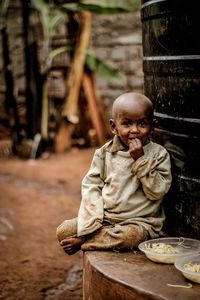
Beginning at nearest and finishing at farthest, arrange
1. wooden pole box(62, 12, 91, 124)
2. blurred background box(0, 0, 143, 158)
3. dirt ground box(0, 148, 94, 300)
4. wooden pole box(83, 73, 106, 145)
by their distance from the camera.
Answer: dirt ground box(0, 148, 94, 300) → wooden pole box(62, 12, 91, 124) → blurred background box(0, 0, 143, 158) → wooden pole box(83, 73, 106, 145)

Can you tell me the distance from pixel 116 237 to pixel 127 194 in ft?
0.77

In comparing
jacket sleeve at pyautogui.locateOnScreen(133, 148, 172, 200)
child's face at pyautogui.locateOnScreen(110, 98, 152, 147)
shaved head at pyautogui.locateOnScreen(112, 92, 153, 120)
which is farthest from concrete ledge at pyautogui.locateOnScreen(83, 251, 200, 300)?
shaved head at pyautogui.locateOnScreen(112, 92, 153, 120)

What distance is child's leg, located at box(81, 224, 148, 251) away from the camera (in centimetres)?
256

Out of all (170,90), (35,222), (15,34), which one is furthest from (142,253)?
(15,34)

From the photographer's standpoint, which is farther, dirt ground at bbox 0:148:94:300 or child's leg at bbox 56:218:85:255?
dirt ground at bbox 0:148:94:300

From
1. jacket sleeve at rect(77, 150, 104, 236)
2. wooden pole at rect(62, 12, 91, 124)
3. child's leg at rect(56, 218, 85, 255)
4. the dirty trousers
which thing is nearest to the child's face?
jacket sleeve at rect(77, 150, 104, 236)

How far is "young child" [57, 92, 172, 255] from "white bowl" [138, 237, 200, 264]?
7 cm

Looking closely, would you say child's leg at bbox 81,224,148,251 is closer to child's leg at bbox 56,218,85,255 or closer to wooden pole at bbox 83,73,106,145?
child's leg at bbox 56,218,85,255

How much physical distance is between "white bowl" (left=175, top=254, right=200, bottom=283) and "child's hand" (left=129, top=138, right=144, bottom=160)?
0.55m

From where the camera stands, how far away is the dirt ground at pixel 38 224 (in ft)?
11.3

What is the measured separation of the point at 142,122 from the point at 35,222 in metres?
Answer: 2.58

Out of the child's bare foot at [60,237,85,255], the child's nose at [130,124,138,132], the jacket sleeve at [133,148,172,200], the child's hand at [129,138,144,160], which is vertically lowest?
the child's bare foot at [60,237,85,255]

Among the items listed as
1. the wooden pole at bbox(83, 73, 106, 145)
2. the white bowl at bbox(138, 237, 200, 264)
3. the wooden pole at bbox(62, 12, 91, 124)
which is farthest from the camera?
the wooden pole at bbox(83, 73, 106, 145)

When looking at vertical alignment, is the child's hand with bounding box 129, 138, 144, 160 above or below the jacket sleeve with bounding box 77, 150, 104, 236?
above
